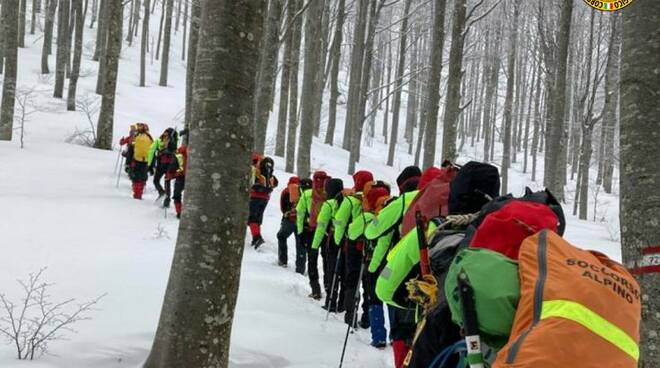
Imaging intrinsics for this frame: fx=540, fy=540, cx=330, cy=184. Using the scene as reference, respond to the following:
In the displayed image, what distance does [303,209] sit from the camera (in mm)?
8992

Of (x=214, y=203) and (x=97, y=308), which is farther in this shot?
(x=97, y=308)

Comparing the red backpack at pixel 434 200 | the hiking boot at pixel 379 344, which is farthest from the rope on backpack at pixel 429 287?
the hiking boot at pixel 379 344

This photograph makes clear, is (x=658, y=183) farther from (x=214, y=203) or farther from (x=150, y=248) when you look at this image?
(x=150, y=248)

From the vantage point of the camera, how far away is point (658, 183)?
3.54 meters

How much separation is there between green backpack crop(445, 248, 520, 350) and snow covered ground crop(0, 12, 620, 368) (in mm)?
3198

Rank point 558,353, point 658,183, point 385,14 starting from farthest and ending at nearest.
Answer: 1. point 385,14
2. point 658,183
3. point 558,353

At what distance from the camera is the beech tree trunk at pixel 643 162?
351 cm

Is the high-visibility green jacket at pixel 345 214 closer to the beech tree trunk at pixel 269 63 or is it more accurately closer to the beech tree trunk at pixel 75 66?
the beech tree trunk at pixel 269 63

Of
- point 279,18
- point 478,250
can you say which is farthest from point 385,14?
point 478,250

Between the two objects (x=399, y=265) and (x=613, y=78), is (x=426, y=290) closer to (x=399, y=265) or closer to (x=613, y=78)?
(x=399, y=265)

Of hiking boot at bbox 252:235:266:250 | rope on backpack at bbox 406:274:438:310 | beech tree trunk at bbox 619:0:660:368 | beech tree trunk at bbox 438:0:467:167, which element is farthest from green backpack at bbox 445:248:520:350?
beech tree trunk at bbox 438:0:467:167

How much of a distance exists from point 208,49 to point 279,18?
931 cm

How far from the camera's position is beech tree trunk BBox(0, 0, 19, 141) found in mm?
14195

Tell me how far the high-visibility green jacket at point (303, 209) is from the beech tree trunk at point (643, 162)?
5673 mm
